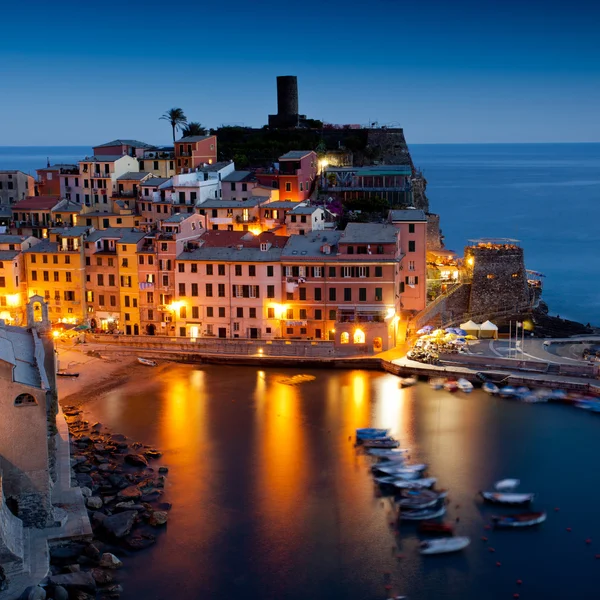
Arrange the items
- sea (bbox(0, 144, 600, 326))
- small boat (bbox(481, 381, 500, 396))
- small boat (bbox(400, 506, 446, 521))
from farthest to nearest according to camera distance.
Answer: sea (bbox(0, 144, 600, 326))
small boat (bbox(481, 381, 500, 396))
small boat (bbox(400, 506, 446, 521))

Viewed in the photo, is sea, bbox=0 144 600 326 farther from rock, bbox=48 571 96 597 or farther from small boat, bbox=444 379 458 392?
rock, bbox=48 571 96 597

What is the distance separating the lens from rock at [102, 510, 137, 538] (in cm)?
2362

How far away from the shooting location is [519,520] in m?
25.1

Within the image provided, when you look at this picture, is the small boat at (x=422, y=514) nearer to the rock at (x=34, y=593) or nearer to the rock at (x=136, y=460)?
the rock at (x=136, y=460)

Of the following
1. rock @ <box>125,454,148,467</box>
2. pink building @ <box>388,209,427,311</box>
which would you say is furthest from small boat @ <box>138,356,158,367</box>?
pink building @ <box>388,209,427,311</box>

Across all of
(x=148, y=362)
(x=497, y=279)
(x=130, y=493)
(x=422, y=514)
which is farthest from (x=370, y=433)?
(x=497, y=279)

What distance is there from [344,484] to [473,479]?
13.4 feet

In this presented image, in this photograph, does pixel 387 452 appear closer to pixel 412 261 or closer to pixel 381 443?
pixel 381 443

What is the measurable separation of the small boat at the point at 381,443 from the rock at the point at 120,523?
914cm

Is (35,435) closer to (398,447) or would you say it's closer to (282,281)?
(398,447)

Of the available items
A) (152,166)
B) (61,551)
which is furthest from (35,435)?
(152,166)

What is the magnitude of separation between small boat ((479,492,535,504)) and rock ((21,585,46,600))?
13080 mm

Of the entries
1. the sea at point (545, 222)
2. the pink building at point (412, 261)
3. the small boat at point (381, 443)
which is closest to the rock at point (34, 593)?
the small boat at point (381, 443)

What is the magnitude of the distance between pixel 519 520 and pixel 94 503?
1204cm
